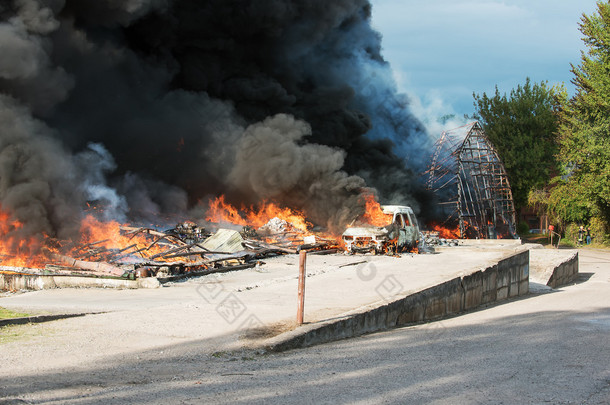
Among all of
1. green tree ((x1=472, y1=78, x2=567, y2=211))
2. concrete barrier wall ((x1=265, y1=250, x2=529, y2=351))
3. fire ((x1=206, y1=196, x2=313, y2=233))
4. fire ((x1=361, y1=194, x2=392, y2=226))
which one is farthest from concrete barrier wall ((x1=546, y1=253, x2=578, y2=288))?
green tree ((x1=472, y1=78, x2=567, y2=211))

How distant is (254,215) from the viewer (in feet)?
79.8

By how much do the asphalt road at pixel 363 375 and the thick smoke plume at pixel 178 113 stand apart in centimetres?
1263

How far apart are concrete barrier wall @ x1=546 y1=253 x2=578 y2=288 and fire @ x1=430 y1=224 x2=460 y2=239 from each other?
34.6ft

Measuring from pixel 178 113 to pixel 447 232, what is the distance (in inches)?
635

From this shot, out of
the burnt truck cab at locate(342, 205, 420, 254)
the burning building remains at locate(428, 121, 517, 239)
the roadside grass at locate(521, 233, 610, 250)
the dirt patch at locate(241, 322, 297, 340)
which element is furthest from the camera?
the roadside grass at locate(521, 233, 610, 250)

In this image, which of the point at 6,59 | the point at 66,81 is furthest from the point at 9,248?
the point at 66,81

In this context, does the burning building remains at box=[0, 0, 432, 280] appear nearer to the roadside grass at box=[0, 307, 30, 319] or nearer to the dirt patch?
the roadside grass at box=[0, 307, 30, 319]

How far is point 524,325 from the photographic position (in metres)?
8.86

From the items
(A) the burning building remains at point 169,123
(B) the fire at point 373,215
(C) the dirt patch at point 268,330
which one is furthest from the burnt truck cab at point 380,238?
(C) the dirt patch at point 268,330

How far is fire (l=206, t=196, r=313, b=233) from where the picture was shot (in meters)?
22.2

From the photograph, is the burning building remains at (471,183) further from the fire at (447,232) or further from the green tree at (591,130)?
the green tree at (591,130)

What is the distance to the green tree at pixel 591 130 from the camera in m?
29.6

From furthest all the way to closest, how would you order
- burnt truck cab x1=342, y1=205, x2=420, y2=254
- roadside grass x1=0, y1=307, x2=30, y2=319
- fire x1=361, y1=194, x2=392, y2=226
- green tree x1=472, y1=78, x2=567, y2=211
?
1. green tree x1=472, y1=78, x2=567, y2=211
2. fire x1=361, y1=194, x2=392, y2=226
3. burnt truck cab x1=342, y1=205, x2=420, y2=254
4. roadside grass x1=0, y1=307, x2=30, y2=319

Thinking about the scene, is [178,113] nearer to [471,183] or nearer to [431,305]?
[471,183]
